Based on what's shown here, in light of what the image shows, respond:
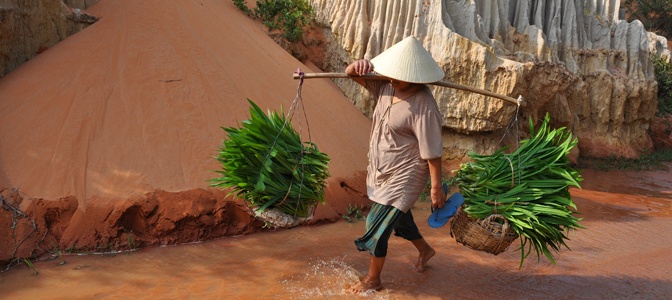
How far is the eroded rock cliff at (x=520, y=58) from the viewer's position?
7203mm

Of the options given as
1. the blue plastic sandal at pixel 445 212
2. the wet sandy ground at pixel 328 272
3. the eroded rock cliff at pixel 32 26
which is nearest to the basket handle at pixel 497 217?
the blue plastic sandal at pixel 445 212

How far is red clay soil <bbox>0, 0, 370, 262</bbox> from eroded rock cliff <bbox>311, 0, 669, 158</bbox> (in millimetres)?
1562

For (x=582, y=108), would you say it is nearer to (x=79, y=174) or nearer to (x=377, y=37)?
(x=377, y=37)

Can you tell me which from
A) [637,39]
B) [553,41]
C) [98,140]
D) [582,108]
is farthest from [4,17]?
[637,39]

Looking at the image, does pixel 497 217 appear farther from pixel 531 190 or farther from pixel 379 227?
pixel 379 227

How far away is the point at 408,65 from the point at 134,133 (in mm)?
2786

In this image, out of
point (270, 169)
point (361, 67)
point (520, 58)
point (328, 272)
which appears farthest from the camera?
point (520, 58)

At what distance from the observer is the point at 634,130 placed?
10.5 metres

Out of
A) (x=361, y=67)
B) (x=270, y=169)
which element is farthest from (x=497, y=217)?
(x=270, y=169)

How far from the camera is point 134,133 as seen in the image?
4.81m

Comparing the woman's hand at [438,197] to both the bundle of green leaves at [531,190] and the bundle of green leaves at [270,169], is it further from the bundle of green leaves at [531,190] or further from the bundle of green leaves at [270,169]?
the bundle of green leaves at [270,169]

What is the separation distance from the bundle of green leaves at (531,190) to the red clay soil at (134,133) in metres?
1.60

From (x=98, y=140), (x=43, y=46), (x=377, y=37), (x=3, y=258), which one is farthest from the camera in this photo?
(x=377, y=37)

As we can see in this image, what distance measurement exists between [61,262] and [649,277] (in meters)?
4.62
